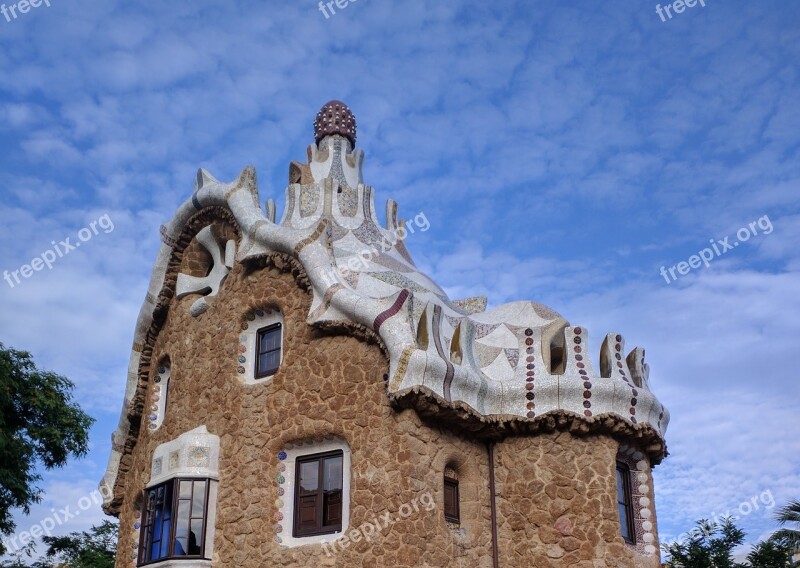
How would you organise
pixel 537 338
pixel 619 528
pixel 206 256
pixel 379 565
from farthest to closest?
pixel 206 256, pixel 537 338, pixel 619 528, pixel 379 565

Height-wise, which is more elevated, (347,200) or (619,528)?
(347,200)

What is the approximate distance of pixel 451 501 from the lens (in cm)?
1084

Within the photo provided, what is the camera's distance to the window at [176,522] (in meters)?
11.0

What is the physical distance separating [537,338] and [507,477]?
5.76 ft

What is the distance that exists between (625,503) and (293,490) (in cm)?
400

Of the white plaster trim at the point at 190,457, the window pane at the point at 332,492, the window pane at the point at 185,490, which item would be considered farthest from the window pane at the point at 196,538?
the window pane at the point at 332,492

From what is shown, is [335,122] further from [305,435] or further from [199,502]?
[199,502]

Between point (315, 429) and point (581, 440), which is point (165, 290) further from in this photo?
point (581, 440)

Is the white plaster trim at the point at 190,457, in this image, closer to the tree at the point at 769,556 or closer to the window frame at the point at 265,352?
the window frame at the point at 265,352

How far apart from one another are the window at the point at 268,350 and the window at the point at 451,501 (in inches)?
102

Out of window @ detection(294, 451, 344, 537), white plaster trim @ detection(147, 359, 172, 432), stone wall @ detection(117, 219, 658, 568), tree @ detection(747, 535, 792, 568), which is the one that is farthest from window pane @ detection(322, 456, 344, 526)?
tree @ detection(747, 535, 792, 568)

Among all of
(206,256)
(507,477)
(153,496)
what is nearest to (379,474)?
(507,477)

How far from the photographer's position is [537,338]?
38.1 feet

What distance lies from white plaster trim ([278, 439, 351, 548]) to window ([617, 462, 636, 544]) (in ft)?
10.5
